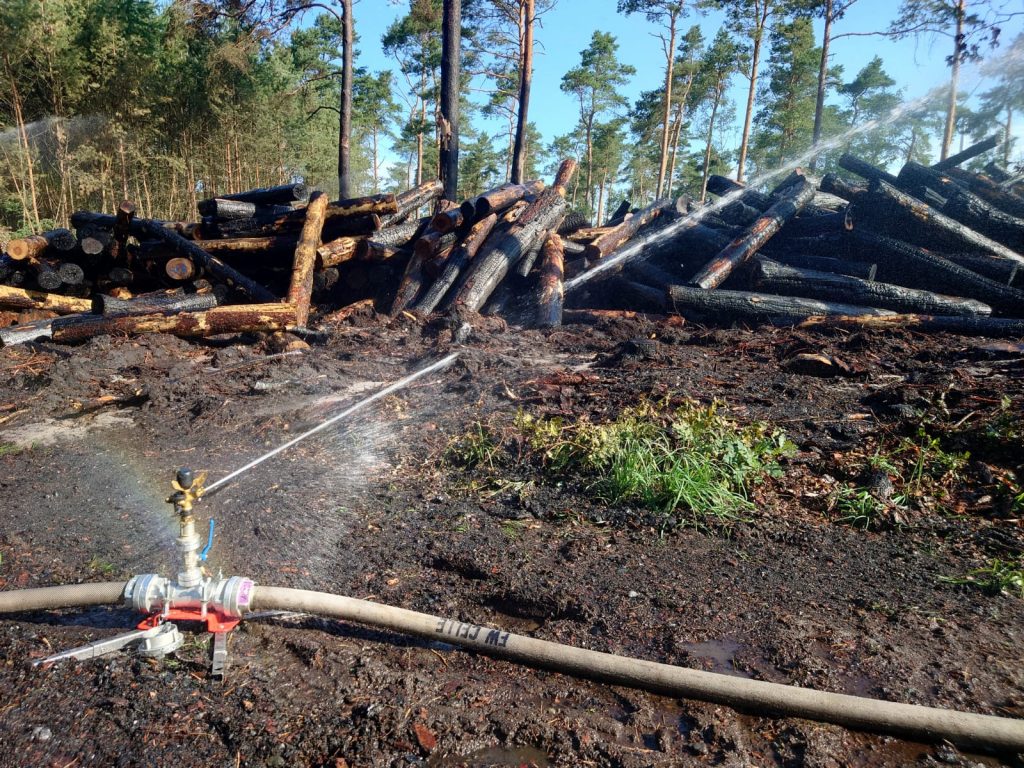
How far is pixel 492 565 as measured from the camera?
9.91 ft

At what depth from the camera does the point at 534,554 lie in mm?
3131

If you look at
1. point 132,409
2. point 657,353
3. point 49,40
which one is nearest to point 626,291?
point 657,353

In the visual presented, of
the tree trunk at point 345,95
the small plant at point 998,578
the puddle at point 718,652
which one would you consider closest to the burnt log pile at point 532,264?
the small plant at point 998,578

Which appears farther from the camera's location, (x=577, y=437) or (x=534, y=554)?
(x=577, y=437)

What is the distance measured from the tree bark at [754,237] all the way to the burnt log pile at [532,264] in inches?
1.2

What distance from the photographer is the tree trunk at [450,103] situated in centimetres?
1341

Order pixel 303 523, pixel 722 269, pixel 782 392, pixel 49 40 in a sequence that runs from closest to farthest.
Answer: pixel 303 523 < pixel 782 392 < pixel 722 269 < pixel 49 40

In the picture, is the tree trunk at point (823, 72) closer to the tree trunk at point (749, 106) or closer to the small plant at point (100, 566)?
the tree trunk at point (749, 106)

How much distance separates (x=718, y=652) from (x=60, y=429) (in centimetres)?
520

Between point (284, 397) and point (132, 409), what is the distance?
4.31 feet

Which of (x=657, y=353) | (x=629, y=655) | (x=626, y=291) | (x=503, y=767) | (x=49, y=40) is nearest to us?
(x=503, y=767)

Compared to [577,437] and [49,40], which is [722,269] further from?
[49,40]

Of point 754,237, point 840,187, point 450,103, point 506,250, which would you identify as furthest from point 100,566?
point 450,103

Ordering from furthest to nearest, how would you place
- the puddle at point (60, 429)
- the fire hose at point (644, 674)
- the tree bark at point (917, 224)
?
the tree bark at point (917, 224)
the puddle at point (60, 429)
the fire hose at point (644, 674)
